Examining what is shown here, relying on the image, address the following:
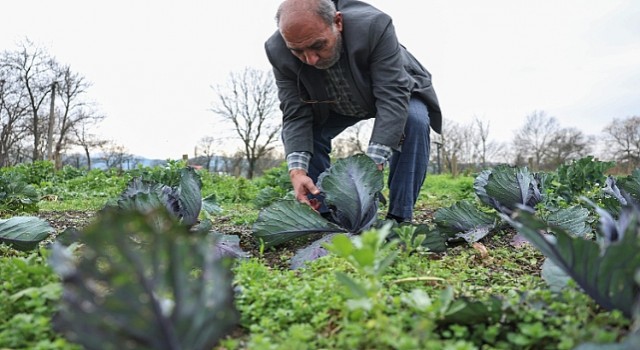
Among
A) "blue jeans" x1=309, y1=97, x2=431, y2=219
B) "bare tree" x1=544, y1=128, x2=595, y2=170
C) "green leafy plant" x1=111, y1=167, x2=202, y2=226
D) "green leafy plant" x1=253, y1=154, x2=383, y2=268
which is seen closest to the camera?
"green leafy plant" x1=111, y1=167, x2=202, y2=226

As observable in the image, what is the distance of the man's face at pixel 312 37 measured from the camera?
2.76 meters

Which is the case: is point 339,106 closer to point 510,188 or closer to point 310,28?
point 310,28

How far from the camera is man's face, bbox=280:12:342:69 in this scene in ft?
9.07

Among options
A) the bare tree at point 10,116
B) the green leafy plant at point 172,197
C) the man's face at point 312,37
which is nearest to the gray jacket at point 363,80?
the man's face at point 312,37

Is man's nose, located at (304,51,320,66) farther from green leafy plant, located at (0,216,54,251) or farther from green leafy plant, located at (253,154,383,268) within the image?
green leafy plant, located at (0,216,54,251)

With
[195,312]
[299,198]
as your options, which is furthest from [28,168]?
[195,312]

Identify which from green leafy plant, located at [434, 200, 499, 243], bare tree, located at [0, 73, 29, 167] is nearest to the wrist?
green leafy plant, located at [434, 200, 499, 243]

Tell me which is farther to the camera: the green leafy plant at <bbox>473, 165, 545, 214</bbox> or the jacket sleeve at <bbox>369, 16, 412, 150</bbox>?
the jacket sleeve at <bbox>369, 16, 412, 150</bbox>

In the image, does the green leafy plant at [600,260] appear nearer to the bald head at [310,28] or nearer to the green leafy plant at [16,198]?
the bald head at [310,28]

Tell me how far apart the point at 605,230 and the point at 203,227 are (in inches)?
72.9

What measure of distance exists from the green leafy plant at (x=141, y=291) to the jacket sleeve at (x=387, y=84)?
2.31m

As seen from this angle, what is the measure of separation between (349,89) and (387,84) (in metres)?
0.31

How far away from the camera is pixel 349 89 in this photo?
132 inches

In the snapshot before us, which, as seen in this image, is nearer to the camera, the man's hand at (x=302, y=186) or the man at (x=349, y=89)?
the man at (x=349, y=89)
